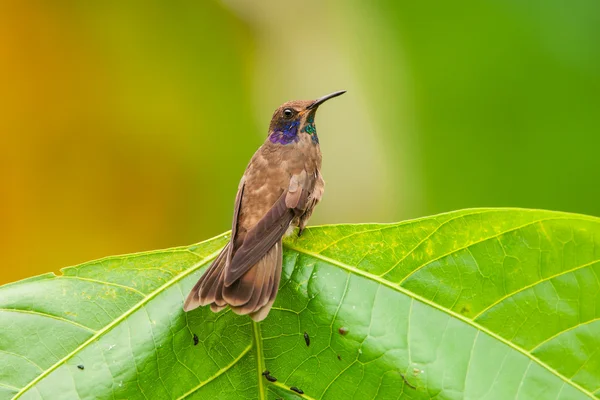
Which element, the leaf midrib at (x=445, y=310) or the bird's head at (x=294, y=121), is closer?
the leaf midrib at (x=445, y=310)

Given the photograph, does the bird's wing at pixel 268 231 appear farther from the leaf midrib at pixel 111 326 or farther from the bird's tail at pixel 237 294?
the leaf midrib at pixel 111 326

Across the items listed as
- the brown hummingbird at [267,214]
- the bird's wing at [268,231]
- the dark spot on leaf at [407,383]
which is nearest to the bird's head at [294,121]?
the brown hummingbird at [267,214]

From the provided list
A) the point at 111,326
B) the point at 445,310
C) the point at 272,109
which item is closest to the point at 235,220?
the point at 111,326

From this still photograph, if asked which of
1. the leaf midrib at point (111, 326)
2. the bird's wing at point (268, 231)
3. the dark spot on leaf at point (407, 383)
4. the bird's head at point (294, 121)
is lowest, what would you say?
the dark spot on leaf at point (407, 383)

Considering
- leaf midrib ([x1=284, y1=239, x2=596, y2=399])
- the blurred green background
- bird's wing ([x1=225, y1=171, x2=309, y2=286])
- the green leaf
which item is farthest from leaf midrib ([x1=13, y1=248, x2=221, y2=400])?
the blurred green background

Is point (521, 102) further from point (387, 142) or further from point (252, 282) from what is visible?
point (252, 282)

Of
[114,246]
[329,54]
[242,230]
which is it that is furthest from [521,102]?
[114,246]

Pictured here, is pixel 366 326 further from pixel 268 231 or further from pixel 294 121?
pixel 294 121
